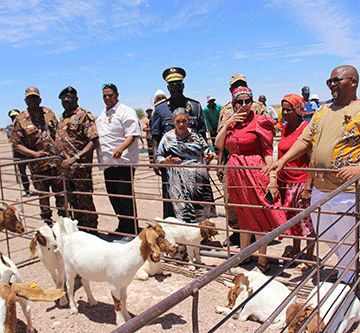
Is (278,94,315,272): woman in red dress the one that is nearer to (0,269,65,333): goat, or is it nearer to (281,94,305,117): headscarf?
(281,94,305,117): headscarf

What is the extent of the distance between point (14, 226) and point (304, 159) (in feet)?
10.3

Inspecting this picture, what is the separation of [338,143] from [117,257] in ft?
6.92

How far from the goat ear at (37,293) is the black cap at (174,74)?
10.7 ft

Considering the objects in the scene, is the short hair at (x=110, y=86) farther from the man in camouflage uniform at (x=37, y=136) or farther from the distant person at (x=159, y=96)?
the distant person at (x=159, y=96)

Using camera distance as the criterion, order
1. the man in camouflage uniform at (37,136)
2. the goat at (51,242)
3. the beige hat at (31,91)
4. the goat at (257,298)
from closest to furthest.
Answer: the goat at (257,298) < the goat at (51,242) < the beige hat at (31,91) < the man in camouflage uniform at (37,136)

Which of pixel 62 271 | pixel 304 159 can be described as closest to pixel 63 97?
pixel 62 271

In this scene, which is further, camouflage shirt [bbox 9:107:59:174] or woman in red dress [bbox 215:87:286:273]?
camouflage shirt [bbox 9:107:59:174]

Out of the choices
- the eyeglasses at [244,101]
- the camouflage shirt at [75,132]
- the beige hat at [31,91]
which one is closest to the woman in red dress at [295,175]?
the eyeglasses at [244,101]

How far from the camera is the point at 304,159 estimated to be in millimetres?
3869

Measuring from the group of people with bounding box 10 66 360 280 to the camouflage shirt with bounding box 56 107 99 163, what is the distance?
14 mm

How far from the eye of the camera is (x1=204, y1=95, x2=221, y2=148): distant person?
8.98 metres

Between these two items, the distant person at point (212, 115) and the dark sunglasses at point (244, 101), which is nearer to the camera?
the dark sunglasses at point (244, 101)

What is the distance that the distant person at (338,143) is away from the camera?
2.86 meters

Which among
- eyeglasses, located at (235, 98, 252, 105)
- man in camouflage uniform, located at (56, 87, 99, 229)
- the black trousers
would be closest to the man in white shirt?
the black trousers
